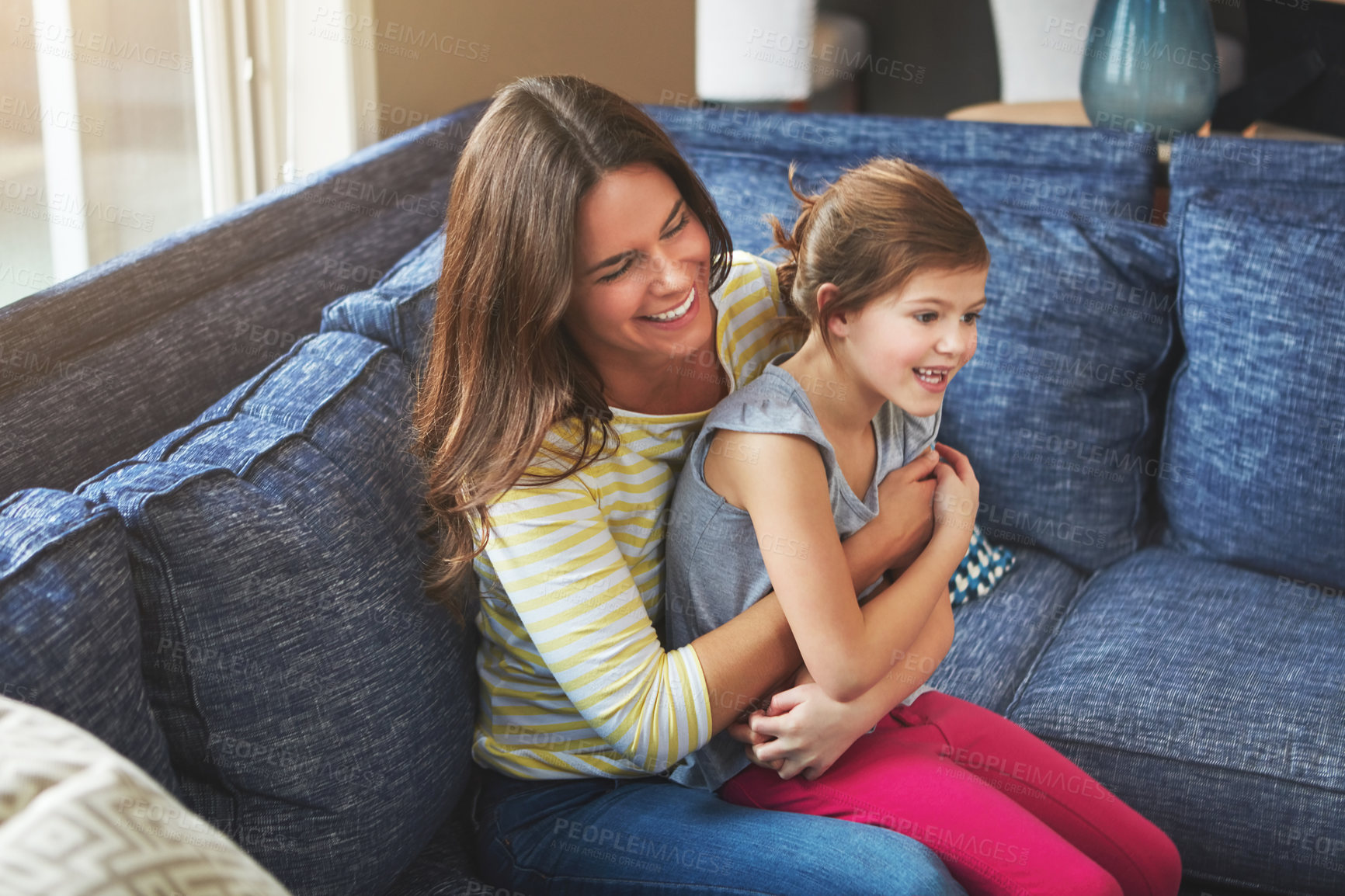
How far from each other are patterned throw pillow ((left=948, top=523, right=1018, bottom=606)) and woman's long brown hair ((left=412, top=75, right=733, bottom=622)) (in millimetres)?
733

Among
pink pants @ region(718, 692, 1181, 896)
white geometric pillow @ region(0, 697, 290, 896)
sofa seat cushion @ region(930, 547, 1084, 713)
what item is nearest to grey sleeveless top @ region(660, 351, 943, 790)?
pink pants @ region(718, 692, 1181, 896)

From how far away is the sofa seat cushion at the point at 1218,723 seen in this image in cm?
125

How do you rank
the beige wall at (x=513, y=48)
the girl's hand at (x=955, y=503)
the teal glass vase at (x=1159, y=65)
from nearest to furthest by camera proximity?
the girl's hand at (x=955, y=503) → the teal glass vase at (x=1159, y=65) → the beige wall at (x=513, y=48)

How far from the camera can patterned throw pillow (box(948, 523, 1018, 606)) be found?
63.7 inches

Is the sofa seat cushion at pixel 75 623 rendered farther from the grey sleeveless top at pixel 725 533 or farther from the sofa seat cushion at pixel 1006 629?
the sofa seat cushion at pixel 1006 629

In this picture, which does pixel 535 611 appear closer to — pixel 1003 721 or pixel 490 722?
pixel 490 722

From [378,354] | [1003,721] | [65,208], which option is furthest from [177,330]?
[1003,721]

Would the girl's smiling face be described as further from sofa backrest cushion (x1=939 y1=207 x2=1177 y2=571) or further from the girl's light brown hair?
sofa backrest cushion (x1=939 y1=207 x2=1177 y2=571)

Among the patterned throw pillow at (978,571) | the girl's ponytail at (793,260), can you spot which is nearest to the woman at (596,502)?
the girl's ponytail at (793,260)

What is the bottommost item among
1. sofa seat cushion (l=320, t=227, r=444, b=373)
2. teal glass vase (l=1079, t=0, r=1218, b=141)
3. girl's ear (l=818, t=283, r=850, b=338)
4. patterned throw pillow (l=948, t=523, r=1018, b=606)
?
patterned throw pillow (l=948, t=523, r=1018, b=606)

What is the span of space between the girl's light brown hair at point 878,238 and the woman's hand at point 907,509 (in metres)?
0.15

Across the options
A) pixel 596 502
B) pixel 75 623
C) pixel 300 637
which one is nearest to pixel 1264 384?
pixel 596 502

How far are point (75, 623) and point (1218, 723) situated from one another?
113cm

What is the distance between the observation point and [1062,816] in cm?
112
